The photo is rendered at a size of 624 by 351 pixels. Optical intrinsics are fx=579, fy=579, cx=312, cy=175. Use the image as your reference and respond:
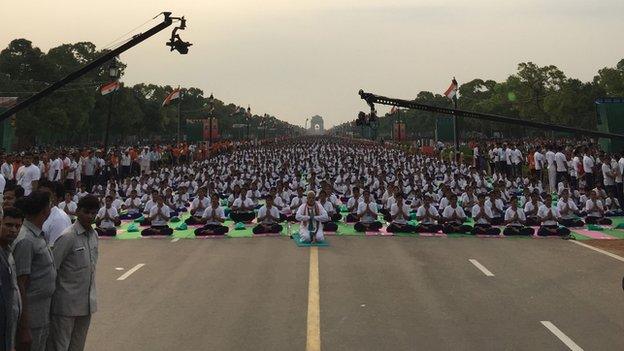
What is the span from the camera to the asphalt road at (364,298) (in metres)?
7.72

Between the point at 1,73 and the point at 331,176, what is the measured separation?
43493 millimetres

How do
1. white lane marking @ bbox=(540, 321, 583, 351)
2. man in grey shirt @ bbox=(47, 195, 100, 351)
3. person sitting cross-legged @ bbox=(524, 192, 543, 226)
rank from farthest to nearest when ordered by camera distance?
person sitting cross-legged @ bbox=(524, 192, 543, 226), white lane marking @ bbox=(540, 321, 583, 351), man in grey shirt @ bbox=(47, 195, 100, 351)

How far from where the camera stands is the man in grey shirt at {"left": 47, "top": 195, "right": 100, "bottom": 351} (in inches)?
213

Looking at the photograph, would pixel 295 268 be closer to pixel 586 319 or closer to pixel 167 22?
pixel 586 319

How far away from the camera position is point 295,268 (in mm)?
12383

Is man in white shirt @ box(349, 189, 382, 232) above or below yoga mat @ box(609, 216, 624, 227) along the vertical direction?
above

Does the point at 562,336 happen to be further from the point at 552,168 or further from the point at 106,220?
the point at 552,168

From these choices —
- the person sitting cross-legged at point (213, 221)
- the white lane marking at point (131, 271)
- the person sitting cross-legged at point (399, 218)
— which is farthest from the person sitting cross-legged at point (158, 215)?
the person sitting cross-legged at point (399, 218)

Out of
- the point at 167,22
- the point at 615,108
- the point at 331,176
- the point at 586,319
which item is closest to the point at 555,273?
the point at 586,319

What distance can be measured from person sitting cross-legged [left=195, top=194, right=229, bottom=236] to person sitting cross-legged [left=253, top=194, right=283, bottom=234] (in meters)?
1.05

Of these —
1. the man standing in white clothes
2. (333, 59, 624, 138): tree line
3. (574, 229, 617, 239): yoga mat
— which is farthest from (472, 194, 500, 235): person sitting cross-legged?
(333, 59, 624, 138): tree line

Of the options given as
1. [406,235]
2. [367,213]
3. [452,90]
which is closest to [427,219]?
[406,235]

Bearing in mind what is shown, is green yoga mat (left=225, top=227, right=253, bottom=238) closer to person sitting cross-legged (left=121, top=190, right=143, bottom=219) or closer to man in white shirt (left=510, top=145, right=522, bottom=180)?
person sitting cross-legged (left=121, top=190, right=143, bottom=219)

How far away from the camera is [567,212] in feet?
61.5
